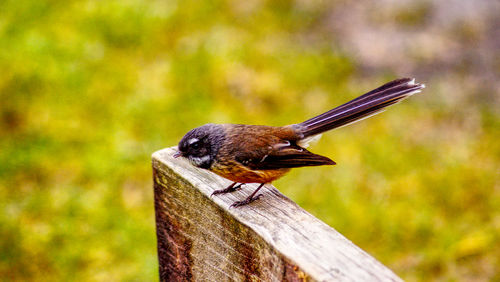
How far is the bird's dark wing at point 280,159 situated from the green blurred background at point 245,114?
5.63 ft

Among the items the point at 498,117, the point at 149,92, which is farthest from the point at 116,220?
the point at 498,117

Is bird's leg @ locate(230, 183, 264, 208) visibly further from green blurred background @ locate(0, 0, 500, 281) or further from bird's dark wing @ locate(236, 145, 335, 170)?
green blurred background @ locate(0, 0, 500, 281)

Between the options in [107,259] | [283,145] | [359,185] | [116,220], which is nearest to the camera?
[283,145]

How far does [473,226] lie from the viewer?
436cm

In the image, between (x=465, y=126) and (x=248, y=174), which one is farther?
(x=465, y=126)

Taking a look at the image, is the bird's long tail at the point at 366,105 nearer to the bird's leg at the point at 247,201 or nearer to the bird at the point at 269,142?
the bird at the point at 269,142

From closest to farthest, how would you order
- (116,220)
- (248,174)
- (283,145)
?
(248,174), (283,145), (116,220)

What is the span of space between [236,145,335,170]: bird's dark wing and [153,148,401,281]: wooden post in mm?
325

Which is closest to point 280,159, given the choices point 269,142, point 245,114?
point 269,142

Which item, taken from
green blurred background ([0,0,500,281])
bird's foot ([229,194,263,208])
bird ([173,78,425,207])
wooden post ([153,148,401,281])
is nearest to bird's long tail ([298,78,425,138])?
bird ([173,78,425,207])

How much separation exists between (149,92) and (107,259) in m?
1.99

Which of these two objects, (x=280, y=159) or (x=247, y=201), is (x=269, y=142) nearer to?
(x=280, y=159)

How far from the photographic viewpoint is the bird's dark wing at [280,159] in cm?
264

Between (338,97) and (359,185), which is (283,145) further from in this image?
(338,97)
